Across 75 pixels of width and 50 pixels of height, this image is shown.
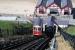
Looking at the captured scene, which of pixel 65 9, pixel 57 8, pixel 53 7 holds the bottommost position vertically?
pixel 65 9

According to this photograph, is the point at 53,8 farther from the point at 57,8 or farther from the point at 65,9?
the point at 65,9

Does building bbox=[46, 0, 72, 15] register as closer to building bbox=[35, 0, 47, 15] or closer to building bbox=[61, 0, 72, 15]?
building bbox=[61, 0, 72, 15]

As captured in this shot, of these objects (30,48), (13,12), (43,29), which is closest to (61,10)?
(13,12)

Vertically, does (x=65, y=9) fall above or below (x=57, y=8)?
below

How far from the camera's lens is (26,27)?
98.7 ft

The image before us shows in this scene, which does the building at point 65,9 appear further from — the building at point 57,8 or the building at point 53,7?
the building at point 53,7

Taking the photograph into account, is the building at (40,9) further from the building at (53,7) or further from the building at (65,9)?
the building at (65,9)

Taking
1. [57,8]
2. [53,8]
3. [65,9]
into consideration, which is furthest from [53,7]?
[65,9]

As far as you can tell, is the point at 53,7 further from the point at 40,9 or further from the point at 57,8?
the point at 40,9

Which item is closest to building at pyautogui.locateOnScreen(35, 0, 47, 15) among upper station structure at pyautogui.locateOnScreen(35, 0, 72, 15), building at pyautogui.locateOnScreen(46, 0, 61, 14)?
upper station structure at pyautogui.locateOnScreen(35, 0, 72, 15)

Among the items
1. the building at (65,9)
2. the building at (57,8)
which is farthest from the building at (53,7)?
the building at (65,9)

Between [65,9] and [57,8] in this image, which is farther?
[57,8]

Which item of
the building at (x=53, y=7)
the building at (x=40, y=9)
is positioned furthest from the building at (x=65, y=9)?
the building at (x=40, y=9)

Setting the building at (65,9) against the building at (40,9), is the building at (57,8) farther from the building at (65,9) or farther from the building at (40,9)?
the building at (40,9)
